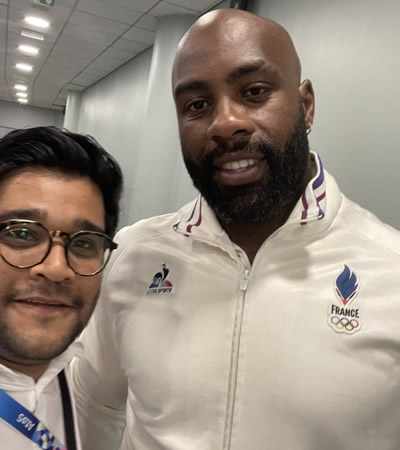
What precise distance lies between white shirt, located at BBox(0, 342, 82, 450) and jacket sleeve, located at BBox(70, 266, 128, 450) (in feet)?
0.77

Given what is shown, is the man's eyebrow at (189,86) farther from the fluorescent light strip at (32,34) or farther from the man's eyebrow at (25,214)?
the fluorescent light strip at (32,34)

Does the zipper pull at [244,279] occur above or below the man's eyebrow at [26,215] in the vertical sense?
below

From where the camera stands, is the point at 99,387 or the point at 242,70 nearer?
the point at 242,70

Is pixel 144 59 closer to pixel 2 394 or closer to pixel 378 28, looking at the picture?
pixel 378 28

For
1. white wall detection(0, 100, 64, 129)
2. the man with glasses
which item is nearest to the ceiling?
the man with glasses

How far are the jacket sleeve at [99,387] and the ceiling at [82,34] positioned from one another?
310 cm

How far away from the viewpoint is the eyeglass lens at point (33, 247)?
887mm

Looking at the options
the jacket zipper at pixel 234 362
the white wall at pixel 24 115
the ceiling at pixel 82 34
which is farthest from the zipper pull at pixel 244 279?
the white wall at pixel 24 115

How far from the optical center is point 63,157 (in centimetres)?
102

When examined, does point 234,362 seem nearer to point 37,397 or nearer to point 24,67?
point 37,397

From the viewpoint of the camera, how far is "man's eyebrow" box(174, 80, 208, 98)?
1108 millimetres

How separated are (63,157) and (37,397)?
56 cm

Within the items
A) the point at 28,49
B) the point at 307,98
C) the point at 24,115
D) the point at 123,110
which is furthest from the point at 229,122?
the point at 24,115

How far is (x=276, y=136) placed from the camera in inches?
43.0
